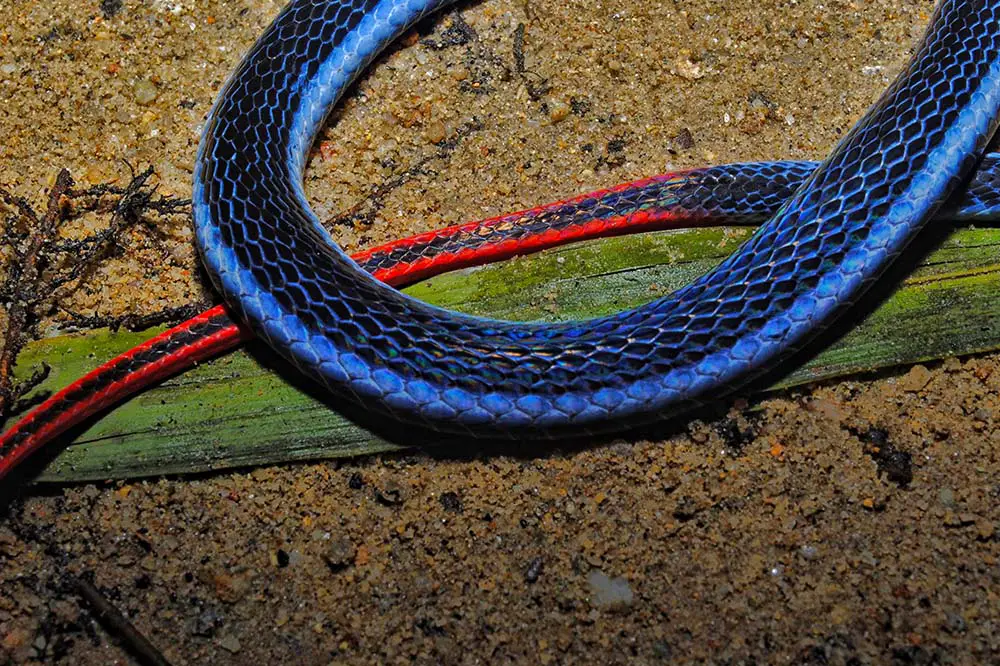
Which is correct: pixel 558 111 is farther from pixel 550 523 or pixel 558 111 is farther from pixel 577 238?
pixel 550 523

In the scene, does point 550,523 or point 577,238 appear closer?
point 550,523

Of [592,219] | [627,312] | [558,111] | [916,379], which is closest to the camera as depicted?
[627,312]

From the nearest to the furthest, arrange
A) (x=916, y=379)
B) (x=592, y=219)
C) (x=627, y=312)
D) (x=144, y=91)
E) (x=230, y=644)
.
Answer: (x=230, y=644) → (x=627, y=312) → (x=916, y=379) → (x=592, y=219) → (x=144, y=91)

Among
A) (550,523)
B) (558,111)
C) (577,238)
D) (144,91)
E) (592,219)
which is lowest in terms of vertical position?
(550,523)

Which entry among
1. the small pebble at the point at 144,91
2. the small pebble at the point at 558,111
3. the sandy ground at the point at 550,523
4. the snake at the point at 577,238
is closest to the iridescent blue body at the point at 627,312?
the snake at the point at 577,238

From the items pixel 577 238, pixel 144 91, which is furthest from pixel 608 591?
pixel 144 91

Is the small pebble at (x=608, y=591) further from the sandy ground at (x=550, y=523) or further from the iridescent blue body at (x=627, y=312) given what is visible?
the iridescent blue body at (x=627, y=312)

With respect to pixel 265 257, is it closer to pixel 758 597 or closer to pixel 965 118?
pixel 758 597
